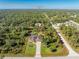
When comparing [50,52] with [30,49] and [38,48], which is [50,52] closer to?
[38,48]

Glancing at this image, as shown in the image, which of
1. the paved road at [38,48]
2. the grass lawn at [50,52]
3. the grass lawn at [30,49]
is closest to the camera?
the grass lawn at [50,52]

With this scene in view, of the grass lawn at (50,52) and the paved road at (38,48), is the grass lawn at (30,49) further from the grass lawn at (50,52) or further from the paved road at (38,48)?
the grass lawn at (50,52)

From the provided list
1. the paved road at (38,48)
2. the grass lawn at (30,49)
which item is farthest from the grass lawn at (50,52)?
the grass lawn at (30,49)

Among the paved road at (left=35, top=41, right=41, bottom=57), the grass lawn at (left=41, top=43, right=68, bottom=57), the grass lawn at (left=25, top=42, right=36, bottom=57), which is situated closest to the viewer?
the grass lawn at (left=41, top=43, right=68, bottom=57)

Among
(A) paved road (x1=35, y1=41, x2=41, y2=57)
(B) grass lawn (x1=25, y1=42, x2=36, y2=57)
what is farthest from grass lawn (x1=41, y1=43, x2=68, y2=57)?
(B) grass lawn (x1=25, y1=42, x2=36, y2=57)

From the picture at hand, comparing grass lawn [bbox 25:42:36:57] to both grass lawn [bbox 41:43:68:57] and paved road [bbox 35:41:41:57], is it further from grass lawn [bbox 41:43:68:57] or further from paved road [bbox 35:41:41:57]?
grass lawn [bbox 41:43:68:57]

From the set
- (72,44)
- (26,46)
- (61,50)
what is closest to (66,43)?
(72,44)

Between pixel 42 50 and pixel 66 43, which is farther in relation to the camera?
pixel 66 43

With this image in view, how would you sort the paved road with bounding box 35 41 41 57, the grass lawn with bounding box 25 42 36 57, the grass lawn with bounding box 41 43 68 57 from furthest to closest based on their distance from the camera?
the paved road with bounding box 35 41 41 57 → the grass lawn with bounding box 25 42 36 57 → the grass lawn with bounding box 41 43 68 57

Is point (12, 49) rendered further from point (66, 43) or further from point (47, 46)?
point (66, 43)

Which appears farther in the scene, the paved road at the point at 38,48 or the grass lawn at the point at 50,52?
the paved road at the point at 38,48

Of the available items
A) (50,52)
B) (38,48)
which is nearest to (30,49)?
(38,48)
